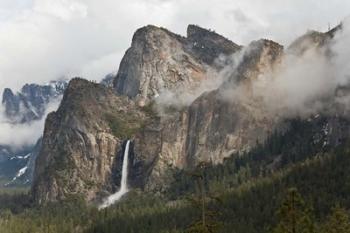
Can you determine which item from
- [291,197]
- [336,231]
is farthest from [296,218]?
[336,231]

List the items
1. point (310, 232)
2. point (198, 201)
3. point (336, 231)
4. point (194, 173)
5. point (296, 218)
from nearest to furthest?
point (194, 173) → point (198, 201) → point (296, 218) → point (310, 232) → point (336, 231)

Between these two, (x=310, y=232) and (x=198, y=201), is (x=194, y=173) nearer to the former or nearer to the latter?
(x=198, y=201)

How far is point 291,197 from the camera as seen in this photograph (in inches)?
2778

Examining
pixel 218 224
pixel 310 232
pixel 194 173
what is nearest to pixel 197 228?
pixel 218 224

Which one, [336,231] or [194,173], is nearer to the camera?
[194,173]

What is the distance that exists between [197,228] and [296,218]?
12372mm

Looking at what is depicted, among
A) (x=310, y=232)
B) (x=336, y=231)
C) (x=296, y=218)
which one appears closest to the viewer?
(x=296, y=218)

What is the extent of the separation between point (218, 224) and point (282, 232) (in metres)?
13.1

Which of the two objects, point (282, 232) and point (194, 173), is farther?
point (282, 232)

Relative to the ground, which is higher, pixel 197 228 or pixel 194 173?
pixel 194 173

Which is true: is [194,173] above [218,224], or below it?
above

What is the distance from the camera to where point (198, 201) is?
6662 cm

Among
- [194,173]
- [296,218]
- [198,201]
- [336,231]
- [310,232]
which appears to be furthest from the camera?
[336,231]

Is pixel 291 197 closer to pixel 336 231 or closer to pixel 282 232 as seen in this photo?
pixel 282 232
